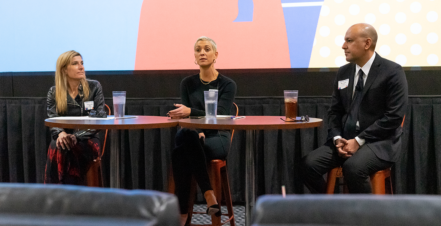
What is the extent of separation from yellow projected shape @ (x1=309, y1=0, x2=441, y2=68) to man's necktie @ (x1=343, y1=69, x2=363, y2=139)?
34.3 inches

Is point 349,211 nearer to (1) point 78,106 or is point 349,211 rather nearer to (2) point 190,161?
(2) point 190,161

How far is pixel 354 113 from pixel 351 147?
0.23 m

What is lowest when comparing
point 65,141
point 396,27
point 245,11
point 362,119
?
point 65,141

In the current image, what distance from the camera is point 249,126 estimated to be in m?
1.85

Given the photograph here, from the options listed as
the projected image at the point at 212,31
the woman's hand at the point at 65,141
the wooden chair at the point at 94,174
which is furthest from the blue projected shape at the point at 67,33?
the wooden chair at the point at 94,174

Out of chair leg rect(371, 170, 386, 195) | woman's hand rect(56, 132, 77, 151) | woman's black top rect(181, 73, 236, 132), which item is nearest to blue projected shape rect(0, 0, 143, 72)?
woman's black top rect(181, 73, 236, 132)

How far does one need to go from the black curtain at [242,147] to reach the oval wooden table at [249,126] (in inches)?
41.3

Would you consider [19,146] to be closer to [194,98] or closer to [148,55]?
[148,55]

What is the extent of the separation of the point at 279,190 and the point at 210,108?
1.34m

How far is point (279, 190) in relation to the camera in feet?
10.9

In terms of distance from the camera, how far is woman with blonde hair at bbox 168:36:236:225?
7.56 feet

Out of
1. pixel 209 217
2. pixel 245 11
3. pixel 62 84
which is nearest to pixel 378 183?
pixel 209 217

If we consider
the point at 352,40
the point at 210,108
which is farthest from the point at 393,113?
the point at 210,108

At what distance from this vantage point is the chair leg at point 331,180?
2.26m
